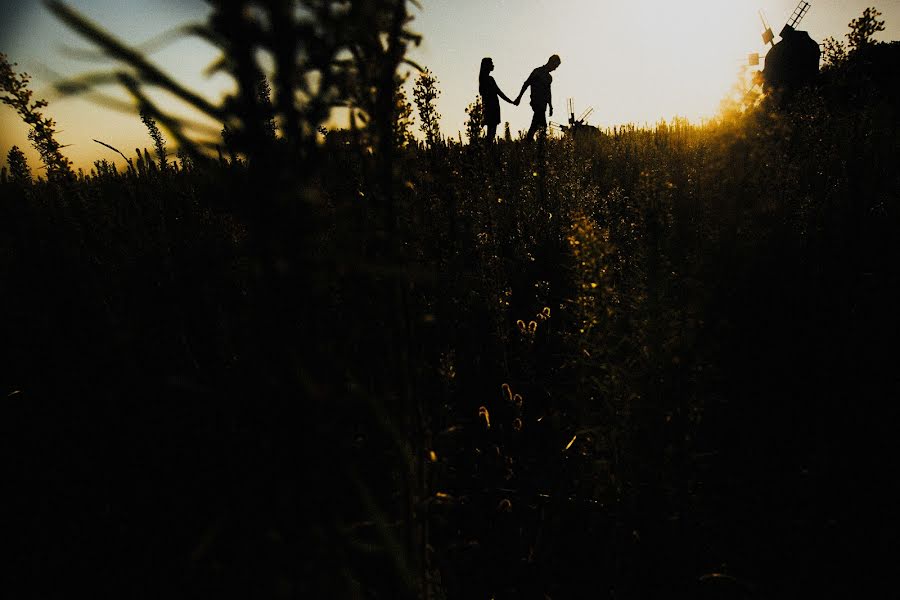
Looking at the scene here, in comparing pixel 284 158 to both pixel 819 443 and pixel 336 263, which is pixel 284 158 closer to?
pixel 336 263

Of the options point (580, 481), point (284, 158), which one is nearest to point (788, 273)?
point (580, 481)

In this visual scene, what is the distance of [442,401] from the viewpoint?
248 cm

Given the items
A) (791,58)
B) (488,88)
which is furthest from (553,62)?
(791,58)

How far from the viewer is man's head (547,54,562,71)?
1084 centimetres

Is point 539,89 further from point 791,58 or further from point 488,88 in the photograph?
point 791,58

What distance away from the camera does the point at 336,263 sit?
501 millimetres

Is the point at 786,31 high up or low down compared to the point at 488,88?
up

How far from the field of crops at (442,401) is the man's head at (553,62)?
26.9 ft

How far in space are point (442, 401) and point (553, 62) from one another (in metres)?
11.2

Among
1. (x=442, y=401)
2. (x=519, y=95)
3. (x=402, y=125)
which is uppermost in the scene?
(x=519, y=95)

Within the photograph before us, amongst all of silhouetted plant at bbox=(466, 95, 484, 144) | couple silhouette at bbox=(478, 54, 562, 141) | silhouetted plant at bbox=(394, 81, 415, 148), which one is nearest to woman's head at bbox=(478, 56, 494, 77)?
couple silhouette at bbox=(478, 54, 562, 141)

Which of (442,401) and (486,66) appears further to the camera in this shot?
(486,66)

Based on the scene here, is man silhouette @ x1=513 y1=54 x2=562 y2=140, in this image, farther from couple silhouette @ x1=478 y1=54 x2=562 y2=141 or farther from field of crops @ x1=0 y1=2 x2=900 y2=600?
field of crops @ x1=0 y1=2 x2=900 y2=600

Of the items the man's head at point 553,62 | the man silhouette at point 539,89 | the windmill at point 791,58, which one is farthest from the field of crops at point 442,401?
the windmill at point 791,58
